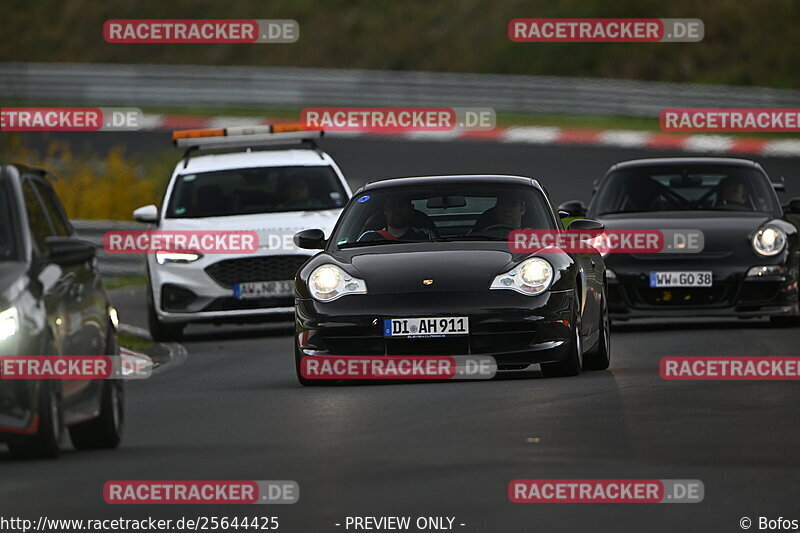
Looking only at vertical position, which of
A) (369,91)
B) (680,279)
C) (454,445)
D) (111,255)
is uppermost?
(369,91)

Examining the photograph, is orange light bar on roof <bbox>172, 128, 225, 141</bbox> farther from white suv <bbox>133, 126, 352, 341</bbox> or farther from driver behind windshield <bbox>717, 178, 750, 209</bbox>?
driver behind windshield <bbox>717, 178, 750, 209</bbox>

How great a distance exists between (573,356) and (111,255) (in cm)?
1387

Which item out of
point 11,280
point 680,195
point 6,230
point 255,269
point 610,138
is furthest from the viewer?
point 610,138

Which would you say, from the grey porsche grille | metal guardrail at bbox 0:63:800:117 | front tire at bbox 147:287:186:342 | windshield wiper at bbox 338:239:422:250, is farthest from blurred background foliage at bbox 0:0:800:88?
windshield wiper at bbox 338:239:422:250

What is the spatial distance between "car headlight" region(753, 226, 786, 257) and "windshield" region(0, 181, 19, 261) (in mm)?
8829

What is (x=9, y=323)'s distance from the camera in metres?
9.07

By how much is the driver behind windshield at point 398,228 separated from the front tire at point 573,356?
1187 millimetres

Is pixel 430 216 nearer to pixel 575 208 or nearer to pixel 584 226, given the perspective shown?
pixel 584 226

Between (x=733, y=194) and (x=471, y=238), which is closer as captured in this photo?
(x=471, y=238)

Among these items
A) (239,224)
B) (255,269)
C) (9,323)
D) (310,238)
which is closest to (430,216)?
(310,238)

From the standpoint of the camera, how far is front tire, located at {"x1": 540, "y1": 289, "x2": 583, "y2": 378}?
13.2m

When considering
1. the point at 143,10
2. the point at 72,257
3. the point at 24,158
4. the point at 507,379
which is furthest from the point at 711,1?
the point at 72,257

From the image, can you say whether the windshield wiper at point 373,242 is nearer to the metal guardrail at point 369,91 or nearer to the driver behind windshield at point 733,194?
the driver behind windshield at point 733,194

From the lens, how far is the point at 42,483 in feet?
29.1
